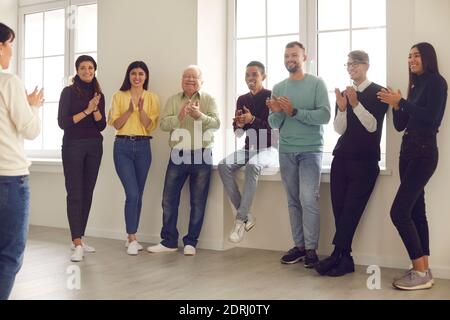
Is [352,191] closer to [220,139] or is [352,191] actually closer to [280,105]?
[280,105]

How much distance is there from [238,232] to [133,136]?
1.13 metres

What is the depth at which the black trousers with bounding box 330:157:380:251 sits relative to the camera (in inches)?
146

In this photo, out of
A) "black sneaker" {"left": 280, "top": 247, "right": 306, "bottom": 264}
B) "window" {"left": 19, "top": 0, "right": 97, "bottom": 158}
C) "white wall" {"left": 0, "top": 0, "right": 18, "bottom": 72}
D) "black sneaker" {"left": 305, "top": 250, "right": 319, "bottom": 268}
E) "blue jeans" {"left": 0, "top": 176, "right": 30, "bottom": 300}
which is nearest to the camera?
"blue jeans" {"left": 0, "top": 176, "right": 30, "bottom": 300}

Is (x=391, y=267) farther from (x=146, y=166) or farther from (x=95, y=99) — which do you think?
(x=95, y=99)

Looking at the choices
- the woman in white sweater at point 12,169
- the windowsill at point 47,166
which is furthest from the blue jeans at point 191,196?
the woman in white sweater at point 12,169

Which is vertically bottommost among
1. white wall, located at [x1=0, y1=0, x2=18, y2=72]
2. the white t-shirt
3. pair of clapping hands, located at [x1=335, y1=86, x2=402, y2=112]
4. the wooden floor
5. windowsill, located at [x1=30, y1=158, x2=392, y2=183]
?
the wooden floor

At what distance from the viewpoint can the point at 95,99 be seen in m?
4.17

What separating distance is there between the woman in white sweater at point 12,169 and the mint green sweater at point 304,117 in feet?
6.37

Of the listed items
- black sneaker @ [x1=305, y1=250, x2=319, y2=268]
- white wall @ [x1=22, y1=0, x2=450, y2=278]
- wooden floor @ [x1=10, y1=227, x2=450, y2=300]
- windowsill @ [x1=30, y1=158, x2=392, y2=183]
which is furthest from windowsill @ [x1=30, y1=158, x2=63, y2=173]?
black sneaker @ [x1=305, y1=250, x2=319, y2=268]

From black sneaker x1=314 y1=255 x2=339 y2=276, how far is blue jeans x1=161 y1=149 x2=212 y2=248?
3.67 ft

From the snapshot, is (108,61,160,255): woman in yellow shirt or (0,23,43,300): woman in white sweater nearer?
(0,23,43,300): woman in white sweater

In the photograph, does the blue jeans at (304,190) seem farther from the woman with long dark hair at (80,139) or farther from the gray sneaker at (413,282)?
the woman with long dark hair at (80,139)

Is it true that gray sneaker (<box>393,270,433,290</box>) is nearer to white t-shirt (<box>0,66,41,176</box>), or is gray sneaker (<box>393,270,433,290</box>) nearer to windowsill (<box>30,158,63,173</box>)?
white t-shirt (<box>0,66,41,176</box>)

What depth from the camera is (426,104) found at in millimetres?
3379
